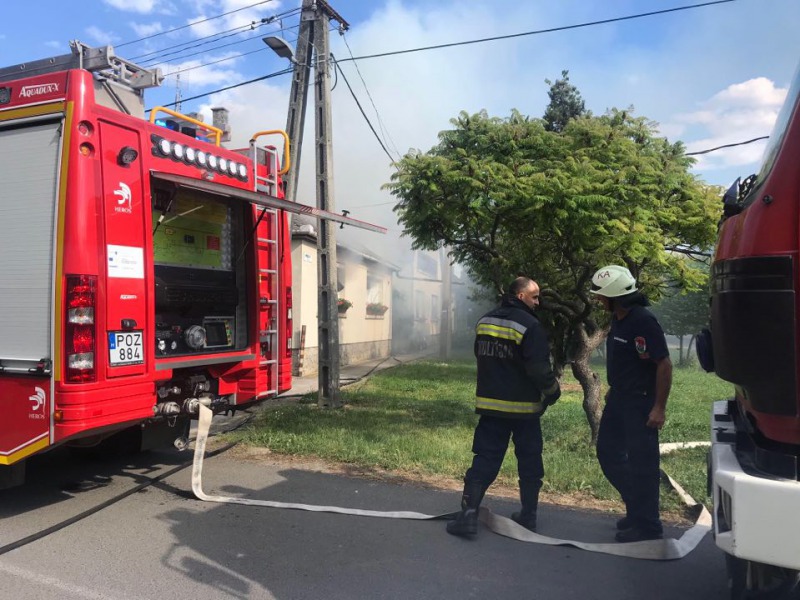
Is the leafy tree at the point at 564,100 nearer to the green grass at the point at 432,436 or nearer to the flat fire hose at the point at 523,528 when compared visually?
the green grass at the point at 432,436

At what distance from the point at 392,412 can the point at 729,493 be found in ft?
22.8

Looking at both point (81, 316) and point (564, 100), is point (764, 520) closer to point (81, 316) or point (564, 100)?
point (81, 316)

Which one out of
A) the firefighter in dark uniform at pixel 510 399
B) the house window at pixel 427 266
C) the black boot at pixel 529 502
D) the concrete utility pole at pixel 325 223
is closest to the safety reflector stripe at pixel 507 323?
the firefighter in dark uniform at pixel 510 399

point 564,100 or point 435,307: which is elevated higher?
point 564,100

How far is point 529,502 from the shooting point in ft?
13.4

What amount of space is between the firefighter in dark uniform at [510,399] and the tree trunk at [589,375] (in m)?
2.81

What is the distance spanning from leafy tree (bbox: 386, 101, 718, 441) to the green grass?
1.17 m

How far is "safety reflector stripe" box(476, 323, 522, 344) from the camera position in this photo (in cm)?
392

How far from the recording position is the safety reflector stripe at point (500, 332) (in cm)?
392

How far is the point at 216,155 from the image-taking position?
5148 mm

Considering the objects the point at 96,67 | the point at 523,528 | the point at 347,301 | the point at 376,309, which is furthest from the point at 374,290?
the point at 523,528

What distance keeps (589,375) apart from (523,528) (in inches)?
121

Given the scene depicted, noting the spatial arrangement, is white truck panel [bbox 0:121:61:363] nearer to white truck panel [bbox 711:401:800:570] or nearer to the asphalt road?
the asphalt road

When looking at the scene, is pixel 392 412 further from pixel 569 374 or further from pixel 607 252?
pixel 569 374
